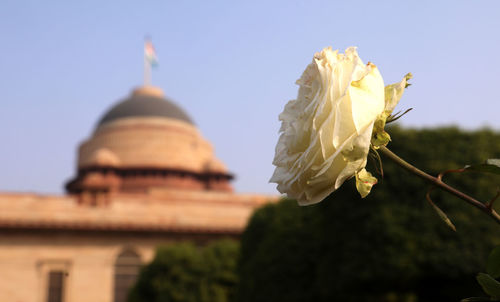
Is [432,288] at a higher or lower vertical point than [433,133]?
lower

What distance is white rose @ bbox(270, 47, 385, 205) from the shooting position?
0.60m

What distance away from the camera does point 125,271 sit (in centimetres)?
1758

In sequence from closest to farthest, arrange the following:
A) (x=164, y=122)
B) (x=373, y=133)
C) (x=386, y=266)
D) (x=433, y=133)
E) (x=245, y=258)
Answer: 1. (x=373, y=133)
2. (x=386, y=266)
3. (x=433, y=133)
4. (x=245, y=258)
5. (x=164, y=122)

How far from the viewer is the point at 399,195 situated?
24.5 ft

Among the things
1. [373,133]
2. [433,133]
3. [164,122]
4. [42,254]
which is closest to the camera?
[373,133]

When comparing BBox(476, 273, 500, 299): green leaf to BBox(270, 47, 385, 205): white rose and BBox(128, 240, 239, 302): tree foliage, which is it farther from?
BBox(128, 240, 239, 302): tree foliage

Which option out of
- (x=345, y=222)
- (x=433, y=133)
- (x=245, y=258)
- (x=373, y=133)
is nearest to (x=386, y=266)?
(x=345, y=222)

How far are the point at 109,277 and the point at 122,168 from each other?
7.55 meters

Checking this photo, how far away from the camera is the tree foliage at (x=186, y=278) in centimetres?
1264

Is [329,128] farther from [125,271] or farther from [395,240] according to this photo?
[125,271]

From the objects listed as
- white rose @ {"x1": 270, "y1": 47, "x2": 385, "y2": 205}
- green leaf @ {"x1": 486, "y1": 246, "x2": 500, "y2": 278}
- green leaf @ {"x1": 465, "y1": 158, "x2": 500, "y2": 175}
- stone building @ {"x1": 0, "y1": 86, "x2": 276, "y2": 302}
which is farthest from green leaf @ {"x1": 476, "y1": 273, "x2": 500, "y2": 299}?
stone building @ {"x1": 0, "y1": 86, "x2": 276, "y2": 302}

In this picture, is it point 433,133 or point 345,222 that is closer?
point 345,222

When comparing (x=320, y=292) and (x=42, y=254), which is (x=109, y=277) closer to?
(x=42, y=254)

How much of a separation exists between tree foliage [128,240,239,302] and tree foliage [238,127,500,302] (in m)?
4.33
